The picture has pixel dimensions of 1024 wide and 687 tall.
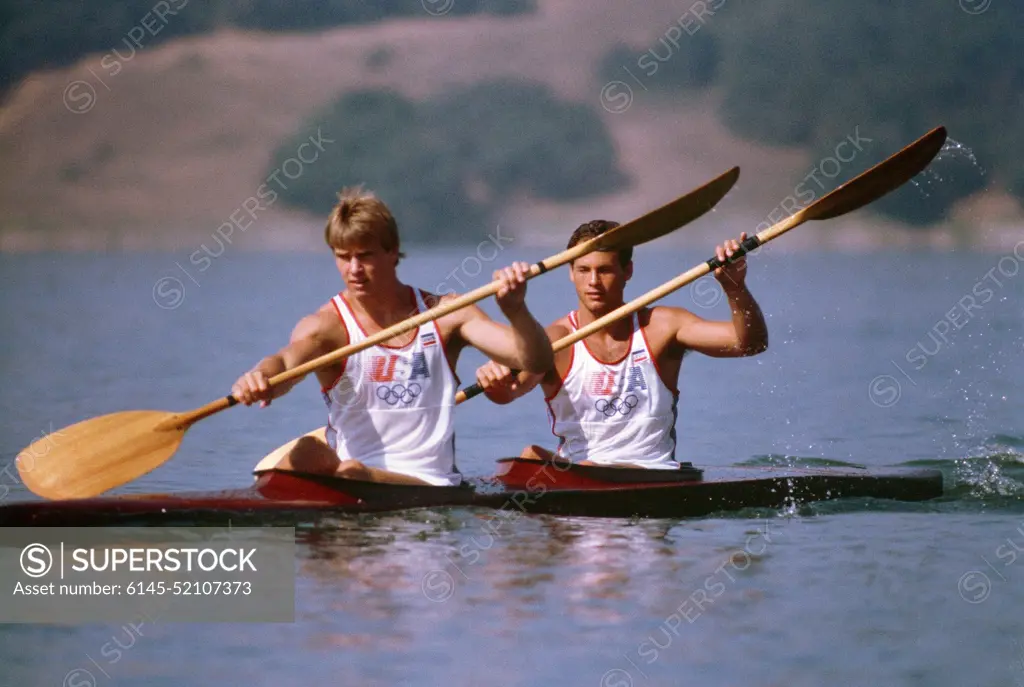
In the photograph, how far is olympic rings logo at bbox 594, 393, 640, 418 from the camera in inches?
313

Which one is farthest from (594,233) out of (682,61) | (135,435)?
(682,61)

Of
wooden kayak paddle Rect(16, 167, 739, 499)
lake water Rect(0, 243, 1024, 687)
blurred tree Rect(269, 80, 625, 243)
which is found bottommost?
lake water Rect(0, 243, 1024, 687)

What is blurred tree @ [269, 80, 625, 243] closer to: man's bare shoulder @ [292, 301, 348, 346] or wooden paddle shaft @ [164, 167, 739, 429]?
wooden paddle shaft @ [164, 167, 739, 429]

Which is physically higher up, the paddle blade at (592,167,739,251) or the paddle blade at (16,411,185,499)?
the paddle blade at (592,167,739,251)

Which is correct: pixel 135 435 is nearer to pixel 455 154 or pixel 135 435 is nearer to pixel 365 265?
pixel 365 265

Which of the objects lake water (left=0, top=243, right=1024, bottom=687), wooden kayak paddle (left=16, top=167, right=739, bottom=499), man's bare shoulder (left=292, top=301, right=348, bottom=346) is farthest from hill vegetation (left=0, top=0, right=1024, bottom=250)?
man's bare shoulder (left=292, top=301, right=348, bottom=346)

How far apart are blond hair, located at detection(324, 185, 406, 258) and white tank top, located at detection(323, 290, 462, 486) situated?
1.21ft

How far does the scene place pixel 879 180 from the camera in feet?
26.2

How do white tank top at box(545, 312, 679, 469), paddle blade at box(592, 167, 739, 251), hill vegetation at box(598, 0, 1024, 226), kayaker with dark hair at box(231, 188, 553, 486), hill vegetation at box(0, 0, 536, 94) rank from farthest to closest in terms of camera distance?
hill vegetation at box(598, 0, 1024, 226)
hill vegetation at box(0, 0, 536, 94)
white tank top at box(545, 312, 679, 469)
paddle blade at box(592, 167, 739, 251)
kayaker with dark hair at box(231, 188, 553, 486)

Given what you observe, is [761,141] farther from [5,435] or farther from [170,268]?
[5,435]

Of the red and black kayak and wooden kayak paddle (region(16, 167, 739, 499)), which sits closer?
the red and black kayak

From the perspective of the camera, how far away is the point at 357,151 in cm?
3806

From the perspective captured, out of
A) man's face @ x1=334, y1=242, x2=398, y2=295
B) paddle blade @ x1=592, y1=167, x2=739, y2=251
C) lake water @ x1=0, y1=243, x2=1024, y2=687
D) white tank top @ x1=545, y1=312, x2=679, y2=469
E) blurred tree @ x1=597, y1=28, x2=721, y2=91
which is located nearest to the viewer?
lake water @ x1=0, y1=243, x2=1024, y2=687

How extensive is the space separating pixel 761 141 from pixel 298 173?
1015 cm
